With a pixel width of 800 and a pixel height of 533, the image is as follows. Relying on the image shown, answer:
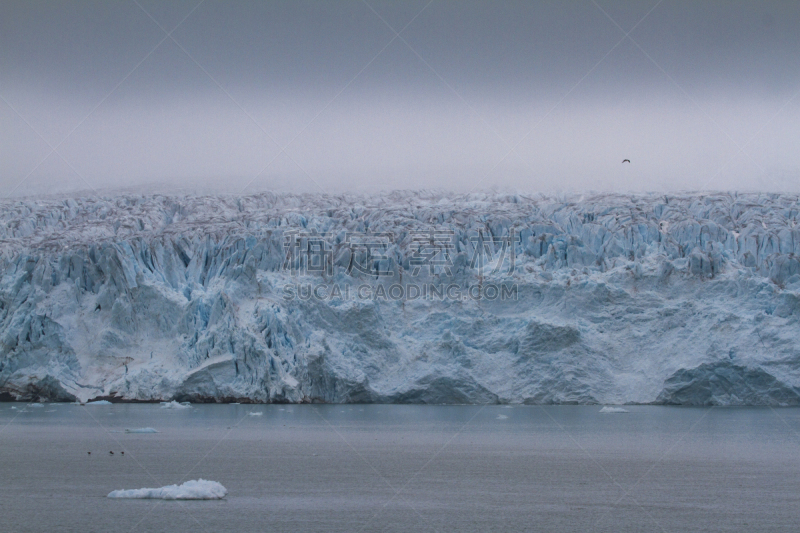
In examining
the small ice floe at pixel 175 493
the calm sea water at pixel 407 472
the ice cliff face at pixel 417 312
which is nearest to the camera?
the calm sea water at pixel 407 472

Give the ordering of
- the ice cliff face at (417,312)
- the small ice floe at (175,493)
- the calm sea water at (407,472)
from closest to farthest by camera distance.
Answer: the calm sea water at (407,472), the small ice floe at (175,493), the ice cliff face at (417,312)

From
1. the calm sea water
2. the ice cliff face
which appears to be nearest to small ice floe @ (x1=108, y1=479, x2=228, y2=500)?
the calm sea water

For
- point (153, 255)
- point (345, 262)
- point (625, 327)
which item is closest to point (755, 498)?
point (625, 327)

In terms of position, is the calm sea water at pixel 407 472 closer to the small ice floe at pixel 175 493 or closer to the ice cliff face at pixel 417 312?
the small ice floe at pixel 175 493

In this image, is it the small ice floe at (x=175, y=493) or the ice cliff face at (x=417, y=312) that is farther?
the ice cliff face at (x=417, y=312)

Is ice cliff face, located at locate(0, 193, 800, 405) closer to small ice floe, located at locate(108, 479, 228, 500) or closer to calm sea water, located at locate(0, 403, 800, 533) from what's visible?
calm sea water, located at locate(0, 403, 800, 533)

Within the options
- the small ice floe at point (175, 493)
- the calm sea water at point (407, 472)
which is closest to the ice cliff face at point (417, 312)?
the calm sea water at point (407, 472)

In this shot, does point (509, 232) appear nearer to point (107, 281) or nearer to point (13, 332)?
point (107, 281)
